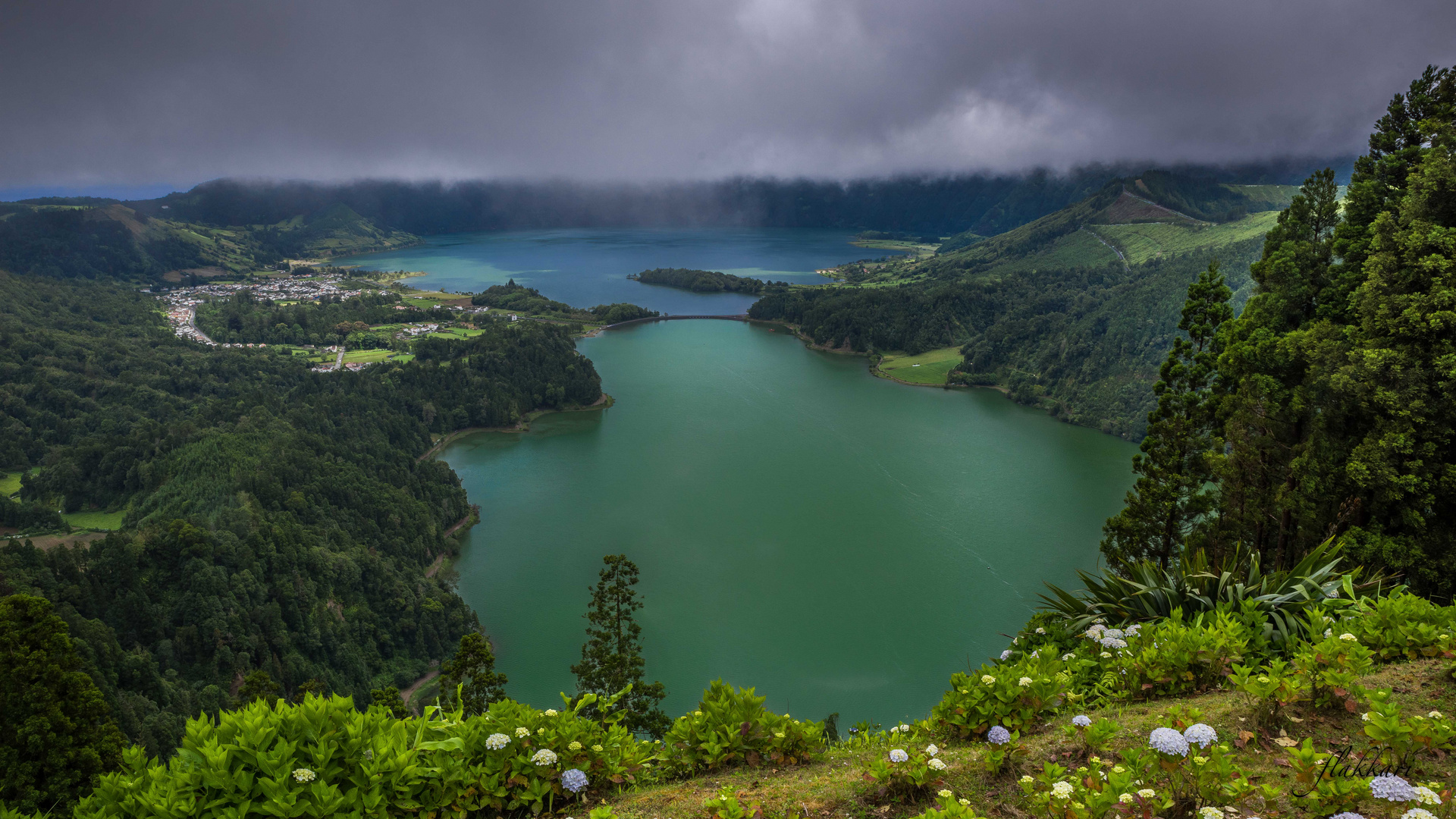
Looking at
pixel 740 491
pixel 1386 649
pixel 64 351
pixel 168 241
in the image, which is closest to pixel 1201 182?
pixel 740 491

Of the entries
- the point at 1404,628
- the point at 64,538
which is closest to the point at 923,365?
the point at 64,538

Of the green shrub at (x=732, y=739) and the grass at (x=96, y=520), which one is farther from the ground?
the green shrub at (x=732, y=739)

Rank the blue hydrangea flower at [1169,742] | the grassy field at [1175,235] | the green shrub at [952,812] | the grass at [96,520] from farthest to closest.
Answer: the grassy field at [1175,235], the grass at [96,520], the blue hydrangea flower at [1169,742], the green shrub at [952,812]

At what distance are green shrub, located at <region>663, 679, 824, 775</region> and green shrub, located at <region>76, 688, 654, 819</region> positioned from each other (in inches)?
17.8

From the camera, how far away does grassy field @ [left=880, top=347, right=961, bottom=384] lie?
74438 mm

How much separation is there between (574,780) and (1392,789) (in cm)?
410

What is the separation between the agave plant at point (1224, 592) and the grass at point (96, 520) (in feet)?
165

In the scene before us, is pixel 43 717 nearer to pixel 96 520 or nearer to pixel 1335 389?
pixel 1335 389

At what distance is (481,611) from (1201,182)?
182 m

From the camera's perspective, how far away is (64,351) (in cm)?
7469

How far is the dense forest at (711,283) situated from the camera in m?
126

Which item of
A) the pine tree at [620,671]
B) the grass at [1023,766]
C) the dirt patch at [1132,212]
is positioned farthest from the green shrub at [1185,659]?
the dirt patch at [1132,212]

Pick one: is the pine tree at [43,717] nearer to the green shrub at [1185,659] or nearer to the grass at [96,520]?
the green shrub at [1185,659]

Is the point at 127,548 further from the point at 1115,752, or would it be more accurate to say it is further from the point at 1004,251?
the point at 1004,251
